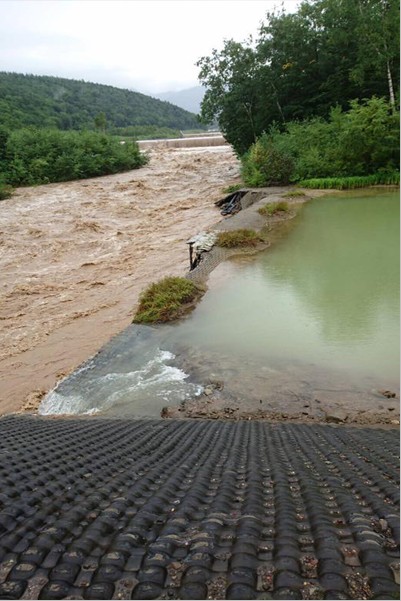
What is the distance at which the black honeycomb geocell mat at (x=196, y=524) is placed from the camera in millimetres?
1023

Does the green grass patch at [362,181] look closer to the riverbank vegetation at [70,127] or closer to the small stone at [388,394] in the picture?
the riverbank vegetation at [70,127]

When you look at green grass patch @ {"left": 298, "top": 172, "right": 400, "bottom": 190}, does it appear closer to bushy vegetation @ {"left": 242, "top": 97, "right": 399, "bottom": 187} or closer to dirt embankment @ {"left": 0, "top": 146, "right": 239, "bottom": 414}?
bushy vegetation @ {"left": 242, "top": 97, "right": 399, "bottom": 187}

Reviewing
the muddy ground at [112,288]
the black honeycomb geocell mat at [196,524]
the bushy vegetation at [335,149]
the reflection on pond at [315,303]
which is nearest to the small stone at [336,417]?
the muddy ground at [112,288]

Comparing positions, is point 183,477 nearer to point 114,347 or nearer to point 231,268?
point 114,347

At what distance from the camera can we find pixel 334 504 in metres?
1.48

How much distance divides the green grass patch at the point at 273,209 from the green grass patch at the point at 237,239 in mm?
2468

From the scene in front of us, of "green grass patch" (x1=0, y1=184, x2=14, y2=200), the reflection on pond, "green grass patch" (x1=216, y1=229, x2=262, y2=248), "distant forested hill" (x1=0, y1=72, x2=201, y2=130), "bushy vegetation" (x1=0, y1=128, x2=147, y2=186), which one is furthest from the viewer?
"distant forested hill" (x1=0, y1=72, x2=201, y2=130)

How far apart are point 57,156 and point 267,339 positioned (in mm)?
27166

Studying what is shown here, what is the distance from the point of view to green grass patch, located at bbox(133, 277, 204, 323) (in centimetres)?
679

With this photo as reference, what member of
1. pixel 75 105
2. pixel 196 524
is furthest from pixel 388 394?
pixel 75 105

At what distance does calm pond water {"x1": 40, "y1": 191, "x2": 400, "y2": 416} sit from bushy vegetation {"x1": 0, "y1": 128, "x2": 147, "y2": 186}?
875 inches

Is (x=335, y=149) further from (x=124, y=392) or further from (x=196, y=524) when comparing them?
(x=196, y=524)

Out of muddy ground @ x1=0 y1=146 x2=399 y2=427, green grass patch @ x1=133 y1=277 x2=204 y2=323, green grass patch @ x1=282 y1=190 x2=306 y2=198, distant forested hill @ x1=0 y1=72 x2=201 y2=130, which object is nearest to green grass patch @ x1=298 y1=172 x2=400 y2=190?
muddy ground @ x1=0 y1=146 x2=399 y2=427

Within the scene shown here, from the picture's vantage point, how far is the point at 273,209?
12.8 metres
